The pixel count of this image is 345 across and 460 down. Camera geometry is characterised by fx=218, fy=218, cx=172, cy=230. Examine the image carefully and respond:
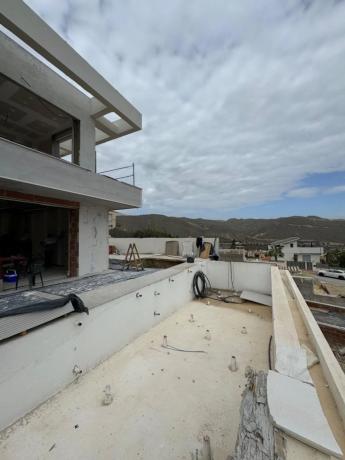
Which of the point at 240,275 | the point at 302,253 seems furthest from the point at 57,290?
the point at 302,253

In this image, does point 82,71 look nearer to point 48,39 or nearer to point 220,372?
point 48,39

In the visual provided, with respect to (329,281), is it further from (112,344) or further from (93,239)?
(112,344)

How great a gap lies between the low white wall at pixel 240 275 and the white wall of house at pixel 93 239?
14.6 feet

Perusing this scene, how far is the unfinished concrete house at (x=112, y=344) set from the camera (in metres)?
2.05

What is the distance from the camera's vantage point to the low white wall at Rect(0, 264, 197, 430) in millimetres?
2637

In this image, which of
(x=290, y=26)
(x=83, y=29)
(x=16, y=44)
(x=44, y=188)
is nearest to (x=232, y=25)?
(x=290, y=26)

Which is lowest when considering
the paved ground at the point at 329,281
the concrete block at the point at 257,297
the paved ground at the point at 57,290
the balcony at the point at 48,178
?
the paved ground at the point at 329,281

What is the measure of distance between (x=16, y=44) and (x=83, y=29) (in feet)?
5.34

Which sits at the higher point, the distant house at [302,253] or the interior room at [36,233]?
the interior room at [36,233]

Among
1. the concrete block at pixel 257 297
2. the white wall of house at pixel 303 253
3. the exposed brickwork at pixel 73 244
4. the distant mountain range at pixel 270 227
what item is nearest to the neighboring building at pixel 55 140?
the exposed brickwork at pixel 73 244

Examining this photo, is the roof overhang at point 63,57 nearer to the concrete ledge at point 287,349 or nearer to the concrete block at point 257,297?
the concrete ledge at point 287,349

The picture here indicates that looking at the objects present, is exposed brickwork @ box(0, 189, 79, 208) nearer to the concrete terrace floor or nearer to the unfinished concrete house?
the unfinished concrete house

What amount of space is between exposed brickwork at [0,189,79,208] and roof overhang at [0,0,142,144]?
293 centimetres

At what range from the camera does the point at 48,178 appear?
488 centimetres
